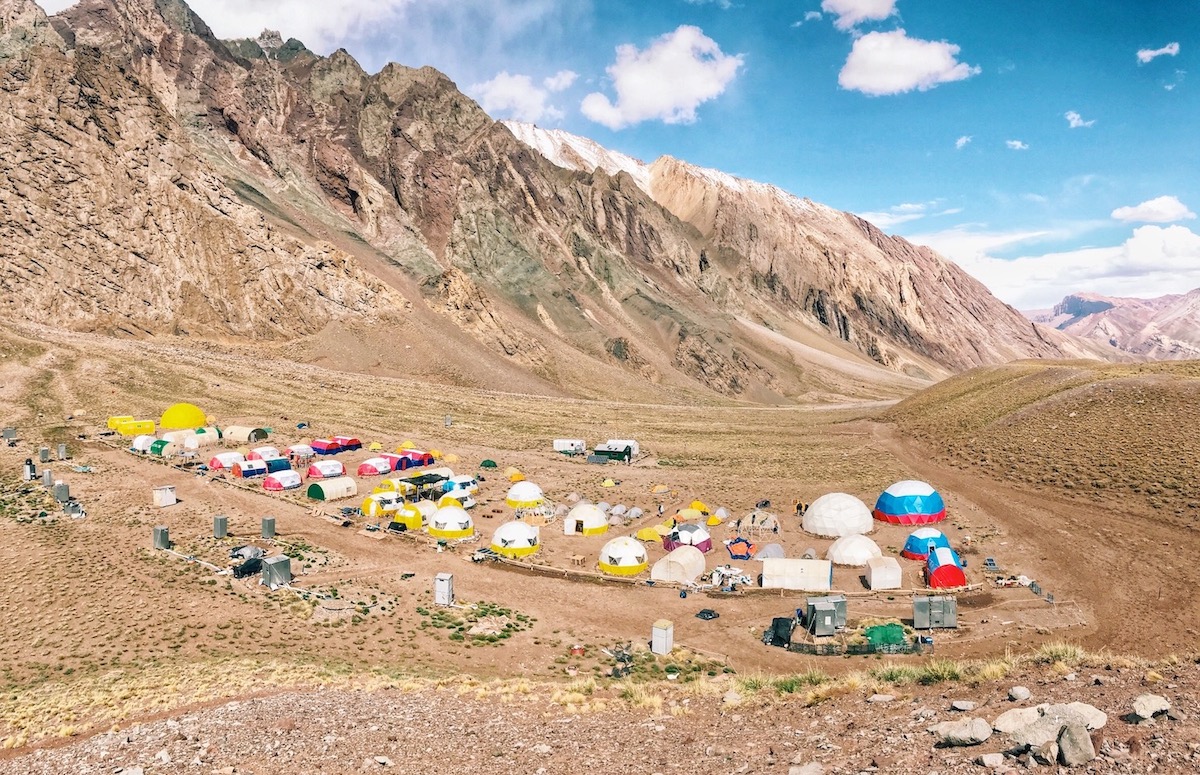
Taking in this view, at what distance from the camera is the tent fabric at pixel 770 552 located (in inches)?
1337

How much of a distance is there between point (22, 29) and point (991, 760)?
14413 centimetres

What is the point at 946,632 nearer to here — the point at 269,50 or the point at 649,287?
the point at 649,287

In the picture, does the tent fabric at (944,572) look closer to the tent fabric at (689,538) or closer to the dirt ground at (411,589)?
the dirt ground at (411,589)

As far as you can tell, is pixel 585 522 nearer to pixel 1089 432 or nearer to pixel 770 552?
pixel 770 552

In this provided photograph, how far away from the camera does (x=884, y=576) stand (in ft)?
98.4

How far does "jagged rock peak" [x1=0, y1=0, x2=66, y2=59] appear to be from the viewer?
321 feet

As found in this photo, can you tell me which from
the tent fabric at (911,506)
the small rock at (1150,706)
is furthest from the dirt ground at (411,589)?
the small rock at (1150,706)

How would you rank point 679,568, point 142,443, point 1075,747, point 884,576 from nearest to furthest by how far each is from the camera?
1. point 1075,747
2. point 884,576
3. point 679,568
4. point 142,443

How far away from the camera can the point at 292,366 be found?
93312mm

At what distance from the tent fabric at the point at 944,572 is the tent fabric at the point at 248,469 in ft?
143

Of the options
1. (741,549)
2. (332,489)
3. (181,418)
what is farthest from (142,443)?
(741,549)

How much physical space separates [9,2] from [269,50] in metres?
80.2

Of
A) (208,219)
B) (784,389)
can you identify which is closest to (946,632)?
(208,219)

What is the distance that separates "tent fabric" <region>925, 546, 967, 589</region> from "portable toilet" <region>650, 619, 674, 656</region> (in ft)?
46.0
